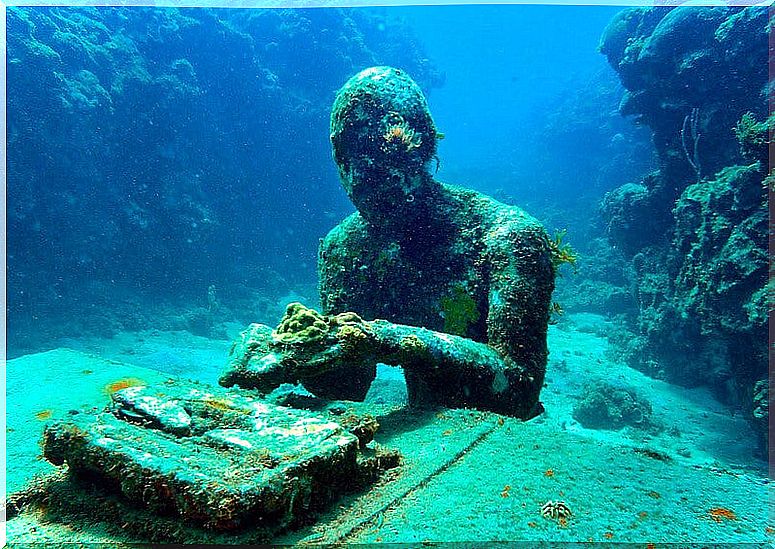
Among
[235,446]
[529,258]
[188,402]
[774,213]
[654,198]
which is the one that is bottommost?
[235,446]

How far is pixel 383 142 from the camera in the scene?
9.97ft

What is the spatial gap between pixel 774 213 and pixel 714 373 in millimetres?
5413

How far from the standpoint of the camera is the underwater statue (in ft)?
7.91

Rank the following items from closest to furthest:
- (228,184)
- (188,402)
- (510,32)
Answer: (188,402), (228,184), (510,32)

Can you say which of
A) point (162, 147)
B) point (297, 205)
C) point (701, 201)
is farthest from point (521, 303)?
point (297, 205)

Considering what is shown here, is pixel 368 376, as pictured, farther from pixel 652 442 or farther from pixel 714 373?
pixel 714 373

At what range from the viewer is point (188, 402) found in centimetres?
181

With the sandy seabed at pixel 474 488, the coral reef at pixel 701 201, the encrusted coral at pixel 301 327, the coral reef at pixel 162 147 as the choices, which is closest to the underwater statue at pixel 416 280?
the encrusted coral at pixel 301 327

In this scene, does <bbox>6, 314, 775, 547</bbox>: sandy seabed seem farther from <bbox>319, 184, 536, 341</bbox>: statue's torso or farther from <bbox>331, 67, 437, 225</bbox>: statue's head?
<bbox>331, 67, 437, 225</bbox>: statue's head

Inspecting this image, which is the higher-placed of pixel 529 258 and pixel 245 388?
pixel 529 258

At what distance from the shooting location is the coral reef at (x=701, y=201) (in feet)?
30.9

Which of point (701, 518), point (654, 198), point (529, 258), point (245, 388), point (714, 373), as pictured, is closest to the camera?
point (701, 518)

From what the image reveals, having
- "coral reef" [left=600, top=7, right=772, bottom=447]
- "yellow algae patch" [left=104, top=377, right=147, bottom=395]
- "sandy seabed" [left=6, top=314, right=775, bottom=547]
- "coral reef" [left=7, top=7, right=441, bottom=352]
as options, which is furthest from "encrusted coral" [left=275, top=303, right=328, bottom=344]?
"coral reef" [left=7, top=7, right=441, bottom=352]

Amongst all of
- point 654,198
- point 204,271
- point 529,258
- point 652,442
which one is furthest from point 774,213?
point 204,271
